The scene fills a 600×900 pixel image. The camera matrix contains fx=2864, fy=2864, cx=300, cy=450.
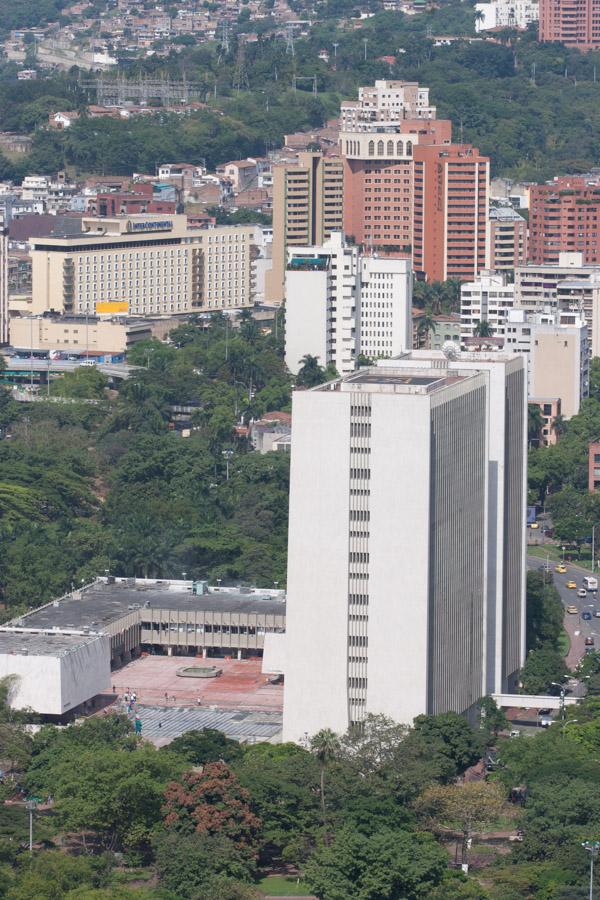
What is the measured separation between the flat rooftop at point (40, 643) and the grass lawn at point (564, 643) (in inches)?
712

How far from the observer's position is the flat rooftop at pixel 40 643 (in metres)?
84.9

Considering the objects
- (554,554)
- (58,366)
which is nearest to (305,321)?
(58,366)

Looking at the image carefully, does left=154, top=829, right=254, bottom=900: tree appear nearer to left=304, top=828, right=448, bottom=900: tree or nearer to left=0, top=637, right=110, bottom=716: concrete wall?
left=304, top=828, right=448, bottom=900: tree

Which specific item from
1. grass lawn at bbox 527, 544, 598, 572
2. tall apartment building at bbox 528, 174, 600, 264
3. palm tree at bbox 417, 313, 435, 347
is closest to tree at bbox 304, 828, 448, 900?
grass lawn at bbox 527, 544, 598, 572

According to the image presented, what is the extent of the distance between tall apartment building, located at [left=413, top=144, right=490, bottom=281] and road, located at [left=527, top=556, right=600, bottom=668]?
60288 mm

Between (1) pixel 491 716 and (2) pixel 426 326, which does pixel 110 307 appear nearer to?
(2) pixel 426 326

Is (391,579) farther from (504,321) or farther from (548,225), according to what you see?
(548,225)

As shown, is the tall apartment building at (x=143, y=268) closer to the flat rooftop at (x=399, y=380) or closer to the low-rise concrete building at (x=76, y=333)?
the low-rise concrete building at (x=76, y=333)

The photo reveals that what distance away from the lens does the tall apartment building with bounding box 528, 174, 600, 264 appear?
562 feet

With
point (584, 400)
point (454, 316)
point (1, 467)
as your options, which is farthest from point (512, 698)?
point (454, 316)

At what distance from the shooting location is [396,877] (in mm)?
68375

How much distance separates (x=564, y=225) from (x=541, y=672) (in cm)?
8473

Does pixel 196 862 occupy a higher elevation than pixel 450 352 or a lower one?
lower

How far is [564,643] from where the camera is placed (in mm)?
99000
